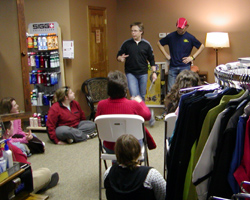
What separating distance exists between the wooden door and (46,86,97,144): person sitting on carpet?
144 cm

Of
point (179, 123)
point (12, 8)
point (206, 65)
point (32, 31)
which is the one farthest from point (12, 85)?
point (206, 65)

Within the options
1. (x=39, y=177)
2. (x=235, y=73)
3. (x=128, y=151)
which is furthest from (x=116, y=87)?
(x=235, y=73)

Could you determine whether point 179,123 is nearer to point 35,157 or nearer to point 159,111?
point 35,157

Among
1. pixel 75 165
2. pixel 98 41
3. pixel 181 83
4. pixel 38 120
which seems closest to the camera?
pixel 181 83

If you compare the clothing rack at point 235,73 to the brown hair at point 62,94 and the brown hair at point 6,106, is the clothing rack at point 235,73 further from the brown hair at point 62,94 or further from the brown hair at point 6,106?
the brown hair at point 62,94

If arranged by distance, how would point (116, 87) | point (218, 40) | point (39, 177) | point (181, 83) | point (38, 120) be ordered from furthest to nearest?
point (218, 40), point (38, 120), point (181, 83), point (39, 177), point (116, 87)

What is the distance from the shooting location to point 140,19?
22.1 feet

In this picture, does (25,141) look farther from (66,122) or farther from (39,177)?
(39,177)

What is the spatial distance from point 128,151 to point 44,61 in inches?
130

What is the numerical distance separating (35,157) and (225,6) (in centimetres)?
459

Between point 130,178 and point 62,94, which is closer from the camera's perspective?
point 130,178

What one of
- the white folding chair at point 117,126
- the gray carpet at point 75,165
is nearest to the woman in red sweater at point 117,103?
the white folding chair at point 117,126

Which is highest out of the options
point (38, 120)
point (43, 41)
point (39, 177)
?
point (43, 41)

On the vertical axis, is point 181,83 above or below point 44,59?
below
